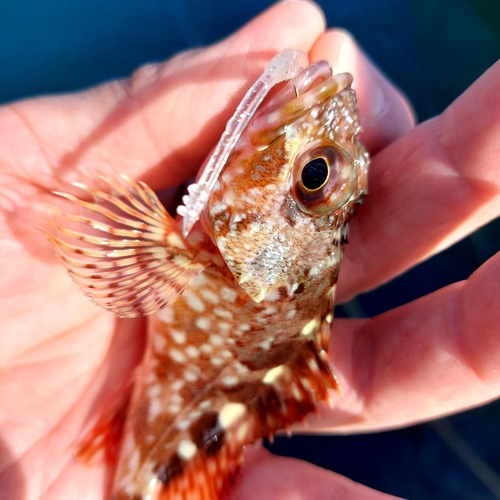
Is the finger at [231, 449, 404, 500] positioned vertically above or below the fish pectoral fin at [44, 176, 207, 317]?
below

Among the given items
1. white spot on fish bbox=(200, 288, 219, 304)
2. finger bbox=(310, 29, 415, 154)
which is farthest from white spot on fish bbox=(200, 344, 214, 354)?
finger bbox=(310, 29, 415, 154)

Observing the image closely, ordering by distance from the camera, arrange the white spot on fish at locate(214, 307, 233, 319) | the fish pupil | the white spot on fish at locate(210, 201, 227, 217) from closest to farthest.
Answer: the fish pupil, the white spot on fish at locate(210, 201, 227, 217), the white spot on fish at locate(214, 307, 233, 319)

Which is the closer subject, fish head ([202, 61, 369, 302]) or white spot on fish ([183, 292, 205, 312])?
fish head ([202, 61, 369, 302])

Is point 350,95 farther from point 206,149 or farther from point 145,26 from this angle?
point 145,26

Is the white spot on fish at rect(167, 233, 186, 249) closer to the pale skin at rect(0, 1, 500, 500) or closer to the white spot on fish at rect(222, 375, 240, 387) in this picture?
the pale skin at rect(0, 1, 500, 500)

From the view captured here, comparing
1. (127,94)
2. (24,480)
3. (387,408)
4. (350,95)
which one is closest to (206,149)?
(127,94)

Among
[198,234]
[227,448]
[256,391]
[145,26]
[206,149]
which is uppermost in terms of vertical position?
[145,26]

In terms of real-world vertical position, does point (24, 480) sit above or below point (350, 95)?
below
